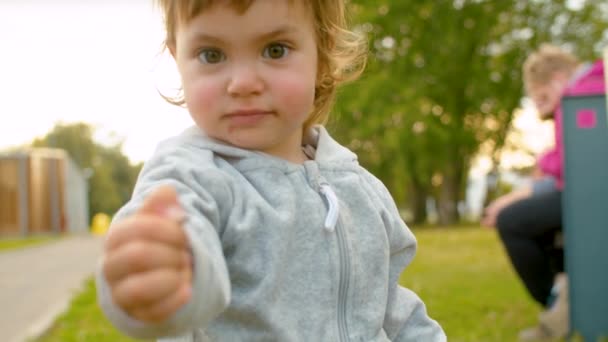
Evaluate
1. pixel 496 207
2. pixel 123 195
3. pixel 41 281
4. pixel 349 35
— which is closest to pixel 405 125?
pixel 41 281

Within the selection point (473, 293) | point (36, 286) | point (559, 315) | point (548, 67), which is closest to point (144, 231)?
point (559, 315)

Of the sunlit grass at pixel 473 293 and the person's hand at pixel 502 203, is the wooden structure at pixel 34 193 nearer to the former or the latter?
the sunlit grass at pixel 473 293

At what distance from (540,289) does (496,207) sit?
0.55 meters

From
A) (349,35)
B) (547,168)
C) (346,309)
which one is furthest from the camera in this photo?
(547,168)

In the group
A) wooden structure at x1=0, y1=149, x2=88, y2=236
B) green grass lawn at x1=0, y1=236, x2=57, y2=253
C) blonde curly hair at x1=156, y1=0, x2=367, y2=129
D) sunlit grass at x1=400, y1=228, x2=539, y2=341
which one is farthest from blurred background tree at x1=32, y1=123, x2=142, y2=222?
blonde curly hair at x1=156, y1=0, x2=367, y2=129

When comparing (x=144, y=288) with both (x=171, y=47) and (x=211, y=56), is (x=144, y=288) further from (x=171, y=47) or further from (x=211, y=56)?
(x=171, y=47)

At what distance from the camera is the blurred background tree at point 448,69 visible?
21.8 m

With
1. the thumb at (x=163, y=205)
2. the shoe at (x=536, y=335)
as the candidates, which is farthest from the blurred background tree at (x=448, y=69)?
the thumb at (x=163, y=205)

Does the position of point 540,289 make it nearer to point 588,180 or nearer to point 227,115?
point 588,180

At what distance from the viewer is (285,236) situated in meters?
1.44

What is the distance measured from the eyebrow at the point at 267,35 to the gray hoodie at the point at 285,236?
191 mm

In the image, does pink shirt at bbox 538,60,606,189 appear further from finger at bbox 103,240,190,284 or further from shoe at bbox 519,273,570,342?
finger at bbox 103,240,190,284

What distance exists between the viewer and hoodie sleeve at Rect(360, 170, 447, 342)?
173 cm

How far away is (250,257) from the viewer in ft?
4.62
